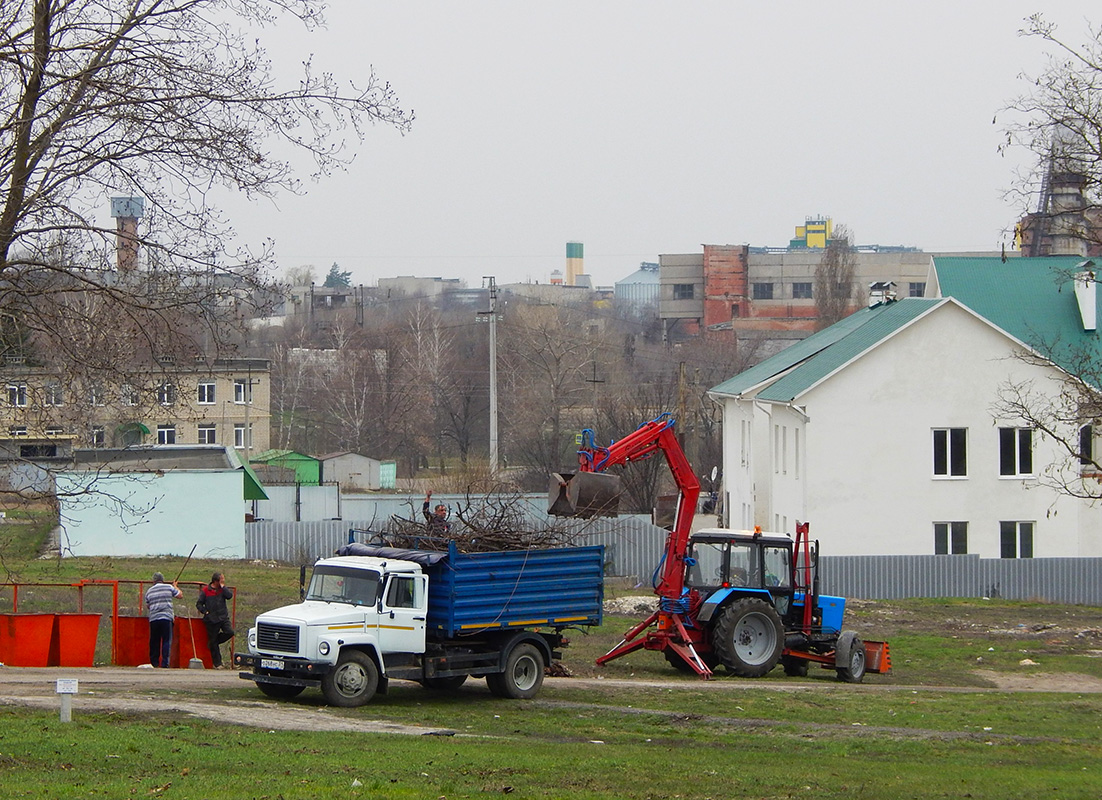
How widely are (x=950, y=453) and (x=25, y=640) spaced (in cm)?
2771

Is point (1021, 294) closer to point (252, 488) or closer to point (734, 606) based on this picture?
point (734, 606)

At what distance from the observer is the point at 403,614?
17.3 metres

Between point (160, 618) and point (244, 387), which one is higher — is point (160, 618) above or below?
below

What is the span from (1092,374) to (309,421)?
225ft

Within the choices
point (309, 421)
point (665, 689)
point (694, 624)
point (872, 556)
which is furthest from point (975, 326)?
point (309, 421)

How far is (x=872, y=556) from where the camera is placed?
3728 cm

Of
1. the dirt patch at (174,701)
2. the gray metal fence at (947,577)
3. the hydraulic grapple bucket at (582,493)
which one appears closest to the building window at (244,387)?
the dirt patch at (174,701)

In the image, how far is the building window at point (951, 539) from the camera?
1540 inches

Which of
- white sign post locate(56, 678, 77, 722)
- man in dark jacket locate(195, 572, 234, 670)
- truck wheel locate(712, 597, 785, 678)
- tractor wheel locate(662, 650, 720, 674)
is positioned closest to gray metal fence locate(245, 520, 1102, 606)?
tractor wheel locate(662, 650, 720, 674)

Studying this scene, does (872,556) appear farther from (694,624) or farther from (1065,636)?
(694,624)

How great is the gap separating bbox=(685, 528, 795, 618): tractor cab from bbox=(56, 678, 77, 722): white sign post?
11.3 metres

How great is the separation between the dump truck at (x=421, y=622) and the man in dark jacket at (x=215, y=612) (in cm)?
350

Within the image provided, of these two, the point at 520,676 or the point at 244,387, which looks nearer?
the point at 520,676

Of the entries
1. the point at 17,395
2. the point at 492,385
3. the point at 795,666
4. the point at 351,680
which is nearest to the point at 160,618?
the point at 351,680
